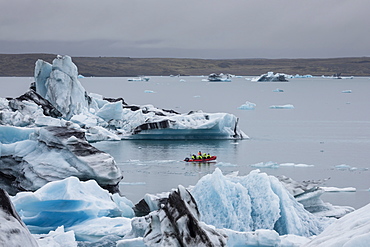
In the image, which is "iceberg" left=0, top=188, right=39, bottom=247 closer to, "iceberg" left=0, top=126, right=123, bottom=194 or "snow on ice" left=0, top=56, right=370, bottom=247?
"snow on ice" left=0, top=56, right=370, bottom=247

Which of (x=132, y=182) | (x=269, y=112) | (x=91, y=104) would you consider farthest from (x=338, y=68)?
(x=132, y=182)

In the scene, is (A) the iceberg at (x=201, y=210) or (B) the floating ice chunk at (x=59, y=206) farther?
(B) the floating ice chunk at (x=59, y=206)

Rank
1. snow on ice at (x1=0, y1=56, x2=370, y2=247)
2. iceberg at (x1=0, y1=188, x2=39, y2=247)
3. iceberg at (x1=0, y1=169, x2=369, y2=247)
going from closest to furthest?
iceberg at (x1=0, y1=188, x2=39, y2=247) → snow on ice at (x1=0, y1=56, x2=370, y2=247) → iceberg at (x1=0, y1=169, x2=369, y2=247)

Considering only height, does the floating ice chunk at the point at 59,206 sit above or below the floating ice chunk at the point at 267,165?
above

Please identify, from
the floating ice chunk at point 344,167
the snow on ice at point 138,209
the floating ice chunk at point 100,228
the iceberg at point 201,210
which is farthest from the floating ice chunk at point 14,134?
the floating ice chunk at point 344,167

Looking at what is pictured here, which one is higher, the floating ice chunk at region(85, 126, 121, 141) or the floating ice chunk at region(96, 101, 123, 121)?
the floating ice chunk at region(96, 101, 123, 121)

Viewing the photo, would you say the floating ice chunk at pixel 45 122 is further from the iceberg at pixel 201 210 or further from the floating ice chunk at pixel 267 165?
the iceberg at pixel 201 210

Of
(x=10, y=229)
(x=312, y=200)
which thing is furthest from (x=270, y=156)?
(x=10, y=229)

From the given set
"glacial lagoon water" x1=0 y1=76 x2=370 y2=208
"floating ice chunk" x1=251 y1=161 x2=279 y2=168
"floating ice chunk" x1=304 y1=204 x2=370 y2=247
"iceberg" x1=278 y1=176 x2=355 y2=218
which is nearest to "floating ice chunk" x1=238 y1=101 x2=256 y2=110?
"glacial lagoon water" x1=0 y1=76 x2=370 y2=208

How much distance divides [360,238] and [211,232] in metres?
2.86

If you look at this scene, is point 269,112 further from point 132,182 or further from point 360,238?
point 360,238

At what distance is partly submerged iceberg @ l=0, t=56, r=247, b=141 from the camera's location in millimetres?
26531

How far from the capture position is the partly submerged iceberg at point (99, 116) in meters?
26.5

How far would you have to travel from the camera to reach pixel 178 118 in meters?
26.9
